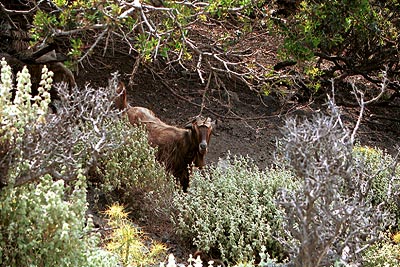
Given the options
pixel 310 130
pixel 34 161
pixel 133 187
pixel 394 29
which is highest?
pixel 394 29

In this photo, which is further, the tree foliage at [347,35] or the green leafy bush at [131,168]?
the tree foliage at [347,35]

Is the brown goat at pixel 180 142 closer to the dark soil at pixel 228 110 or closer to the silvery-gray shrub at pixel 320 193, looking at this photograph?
the dark soil at pixel 228 110

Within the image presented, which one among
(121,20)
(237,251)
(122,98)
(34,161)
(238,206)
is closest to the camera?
(34,161)

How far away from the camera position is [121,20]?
425 centimetres

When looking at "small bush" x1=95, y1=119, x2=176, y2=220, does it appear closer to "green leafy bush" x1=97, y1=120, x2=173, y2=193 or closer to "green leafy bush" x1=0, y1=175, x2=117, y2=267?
"green leafy bush" x1=97, y1=120, x2=173, y2=193

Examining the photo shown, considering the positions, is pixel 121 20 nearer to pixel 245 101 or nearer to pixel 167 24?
pixel 167 24

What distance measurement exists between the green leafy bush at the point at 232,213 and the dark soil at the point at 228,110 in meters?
1.27

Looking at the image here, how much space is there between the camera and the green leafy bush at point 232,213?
4.71 metres

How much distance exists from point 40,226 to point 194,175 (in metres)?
2.71

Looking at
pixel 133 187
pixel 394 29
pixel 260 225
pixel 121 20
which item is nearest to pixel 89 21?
pixel 121 20

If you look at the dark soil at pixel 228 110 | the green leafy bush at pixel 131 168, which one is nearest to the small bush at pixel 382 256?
the green leafy bush at pixel 131 168

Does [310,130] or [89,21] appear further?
[89,21]

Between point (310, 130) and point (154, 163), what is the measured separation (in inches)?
121

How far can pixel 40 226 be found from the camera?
290 centimetres
